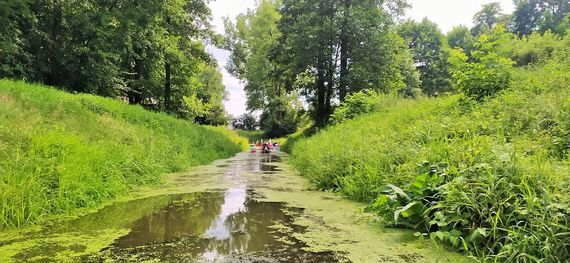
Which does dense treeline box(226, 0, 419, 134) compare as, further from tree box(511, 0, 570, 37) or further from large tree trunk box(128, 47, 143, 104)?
tree box(511, 0, 570, 37)

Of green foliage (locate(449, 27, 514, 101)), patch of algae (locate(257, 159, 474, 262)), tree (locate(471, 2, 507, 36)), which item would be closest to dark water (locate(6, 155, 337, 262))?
patch of algae (locate(257, 159, 474, 262))

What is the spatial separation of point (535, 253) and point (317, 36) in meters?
15.0

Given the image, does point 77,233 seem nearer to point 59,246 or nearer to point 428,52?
point 59,246

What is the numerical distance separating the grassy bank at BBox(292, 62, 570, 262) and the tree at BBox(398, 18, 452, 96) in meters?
29.1

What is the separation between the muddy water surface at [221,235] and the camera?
9.05 feet

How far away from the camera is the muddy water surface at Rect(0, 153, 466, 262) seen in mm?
2760

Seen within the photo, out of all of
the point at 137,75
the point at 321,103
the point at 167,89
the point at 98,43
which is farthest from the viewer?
the point at 167,89

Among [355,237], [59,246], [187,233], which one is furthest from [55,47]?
[355,237]

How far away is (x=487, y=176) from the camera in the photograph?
3.03m

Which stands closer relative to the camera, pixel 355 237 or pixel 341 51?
pixel 355 237

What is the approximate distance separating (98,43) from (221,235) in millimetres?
12530

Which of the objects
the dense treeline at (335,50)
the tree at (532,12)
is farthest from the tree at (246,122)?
the tree at (532,12)

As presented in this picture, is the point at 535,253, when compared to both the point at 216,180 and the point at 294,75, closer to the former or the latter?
the point at 216,180

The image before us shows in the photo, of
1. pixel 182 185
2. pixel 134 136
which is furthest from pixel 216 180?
pixel 134 136
